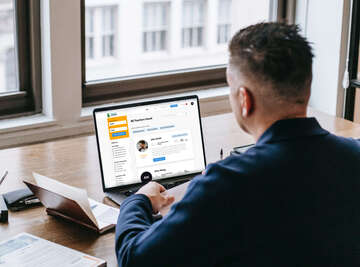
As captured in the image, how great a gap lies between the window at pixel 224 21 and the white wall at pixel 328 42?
0.40m

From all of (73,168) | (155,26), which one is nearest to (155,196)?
(73,168)

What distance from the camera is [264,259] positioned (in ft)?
4.00

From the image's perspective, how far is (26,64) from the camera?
3025 millimetres

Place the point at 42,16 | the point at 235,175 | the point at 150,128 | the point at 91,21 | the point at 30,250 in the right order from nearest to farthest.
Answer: the point at 235,175 → the point at 30,250 → the point at 150,128 → the point at 42,16 → the point at 91,21

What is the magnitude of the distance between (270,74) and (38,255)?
2.53 ft

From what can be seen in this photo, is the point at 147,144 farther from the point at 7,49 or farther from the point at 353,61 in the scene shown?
the point at 353,61

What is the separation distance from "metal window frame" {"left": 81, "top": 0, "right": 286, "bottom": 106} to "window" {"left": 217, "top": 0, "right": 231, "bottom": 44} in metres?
0.19

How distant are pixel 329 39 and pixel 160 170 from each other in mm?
1882

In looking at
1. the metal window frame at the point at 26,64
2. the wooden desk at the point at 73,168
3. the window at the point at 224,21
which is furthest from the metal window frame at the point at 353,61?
the metal window frame at the point at 26,64

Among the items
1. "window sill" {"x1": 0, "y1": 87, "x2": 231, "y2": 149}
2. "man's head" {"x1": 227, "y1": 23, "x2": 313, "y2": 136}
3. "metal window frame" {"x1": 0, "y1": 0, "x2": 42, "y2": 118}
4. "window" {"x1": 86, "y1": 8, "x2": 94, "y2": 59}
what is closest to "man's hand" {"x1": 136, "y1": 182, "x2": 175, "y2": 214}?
"man's head" {"x1": 227, "y1": 23, "x2": 313, "y2": 136}

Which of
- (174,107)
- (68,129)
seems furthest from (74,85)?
(174,107)

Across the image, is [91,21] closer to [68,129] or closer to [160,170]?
[68,129]

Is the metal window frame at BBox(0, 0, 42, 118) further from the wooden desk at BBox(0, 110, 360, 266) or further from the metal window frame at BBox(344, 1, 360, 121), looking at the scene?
the metal window frame at BBox(344, 1, 360, 121)

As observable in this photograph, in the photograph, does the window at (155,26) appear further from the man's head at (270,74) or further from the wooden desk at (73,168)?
the man's head at (270,74)
